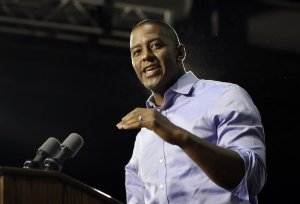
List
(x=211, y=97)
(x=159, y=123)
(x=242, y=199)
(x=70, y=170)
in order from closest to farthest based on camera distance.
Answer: (x=159, y=123), (x=242, y=199), (x=211, y=97), (x=70, y=170)

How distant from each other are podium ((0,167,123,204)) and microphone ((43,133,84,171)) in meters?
0.20

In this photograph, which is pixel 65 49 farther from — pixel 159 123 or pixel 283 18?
pixel 159 123

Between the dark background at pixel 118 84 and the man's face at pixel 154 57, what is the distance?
6.62 ft

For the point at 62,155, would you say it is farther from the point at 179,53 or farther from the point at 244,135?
the point at 244,135

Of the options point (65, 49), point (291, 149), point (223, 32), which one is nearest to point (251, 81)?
point (223, 32)

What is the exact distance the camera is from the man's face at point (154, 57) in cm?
188

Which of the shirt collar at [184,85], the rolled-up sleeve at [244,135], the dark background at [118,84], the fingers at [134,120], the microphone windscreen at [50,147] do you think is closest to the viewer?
the fingers at [134,120]

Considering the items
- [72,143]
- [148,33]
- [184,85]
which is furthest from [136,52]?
[72,143]

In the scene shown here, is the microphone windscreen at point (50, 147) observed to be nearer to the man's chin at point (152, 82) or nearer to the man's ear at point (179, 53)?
the man's chin at point (152, 82)

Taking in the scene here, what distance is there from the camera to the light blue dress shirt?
5.39 ft

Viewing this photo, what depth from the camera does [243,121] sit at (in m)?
1.67

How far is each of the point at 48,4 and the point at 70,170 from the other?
4.61 feet

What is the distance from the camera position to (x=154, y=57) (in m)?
1.88

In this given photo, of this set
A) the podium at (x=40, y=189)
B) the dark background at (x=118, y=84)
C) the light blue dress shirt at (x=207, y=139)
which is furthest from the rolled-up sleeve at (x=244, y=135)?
the dark background at (x=118, y=84)
